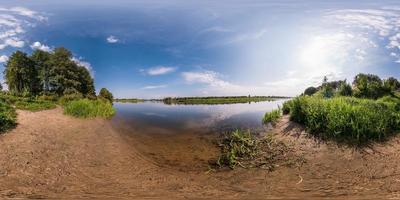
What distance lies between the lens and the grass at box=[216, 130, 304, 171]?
31.3ft

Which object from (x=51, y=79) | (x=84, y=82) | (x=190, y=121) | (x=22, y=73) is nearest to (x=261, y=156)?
(x=190, y=121)

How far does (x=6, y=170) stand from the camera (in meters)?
8.30

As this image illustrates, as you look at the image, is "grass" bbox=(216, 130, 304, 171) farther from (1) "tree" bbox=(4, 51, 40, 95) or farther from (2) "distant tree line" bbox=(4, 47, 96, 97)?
(1) "tree" bbox=(4, 51, 40, 95)

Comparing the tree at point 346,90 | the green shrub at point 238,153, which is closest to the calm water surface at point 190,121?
the green shrub at point 238,153

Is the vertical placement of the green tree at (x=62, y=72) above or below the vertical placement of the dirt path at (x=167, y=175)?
above

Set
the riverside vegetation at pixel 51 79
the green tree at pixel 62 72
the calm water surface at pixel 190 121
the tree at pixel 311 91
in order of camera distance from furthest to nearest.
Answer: the tree at pixel 311 91 → the green tree at pixel 62 72 → the riverside vegetation at pixel 51 79 → the calm water surface at pixel 190 121

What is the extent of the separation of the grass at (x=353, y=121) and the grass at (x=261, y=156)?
65.9 inches

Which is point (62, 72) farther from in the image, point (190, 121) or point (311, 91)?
point (311, 91)

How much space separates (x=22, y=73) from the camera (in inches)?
1864

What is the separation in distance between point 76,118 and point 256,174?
14625 mm

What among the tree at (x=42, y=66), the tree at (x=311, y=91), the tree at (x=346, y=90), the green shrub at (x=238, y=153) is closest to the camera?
the green shrub at (x=238, y=153)

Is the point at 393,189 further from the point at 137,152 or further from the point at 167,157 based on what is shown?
the point at 137,152

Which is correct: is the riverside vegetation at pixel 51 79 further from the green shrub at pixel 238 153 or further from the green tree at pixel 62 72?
the green shrub at pixel 238 153

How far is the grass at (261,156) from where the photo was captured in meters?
9.53
